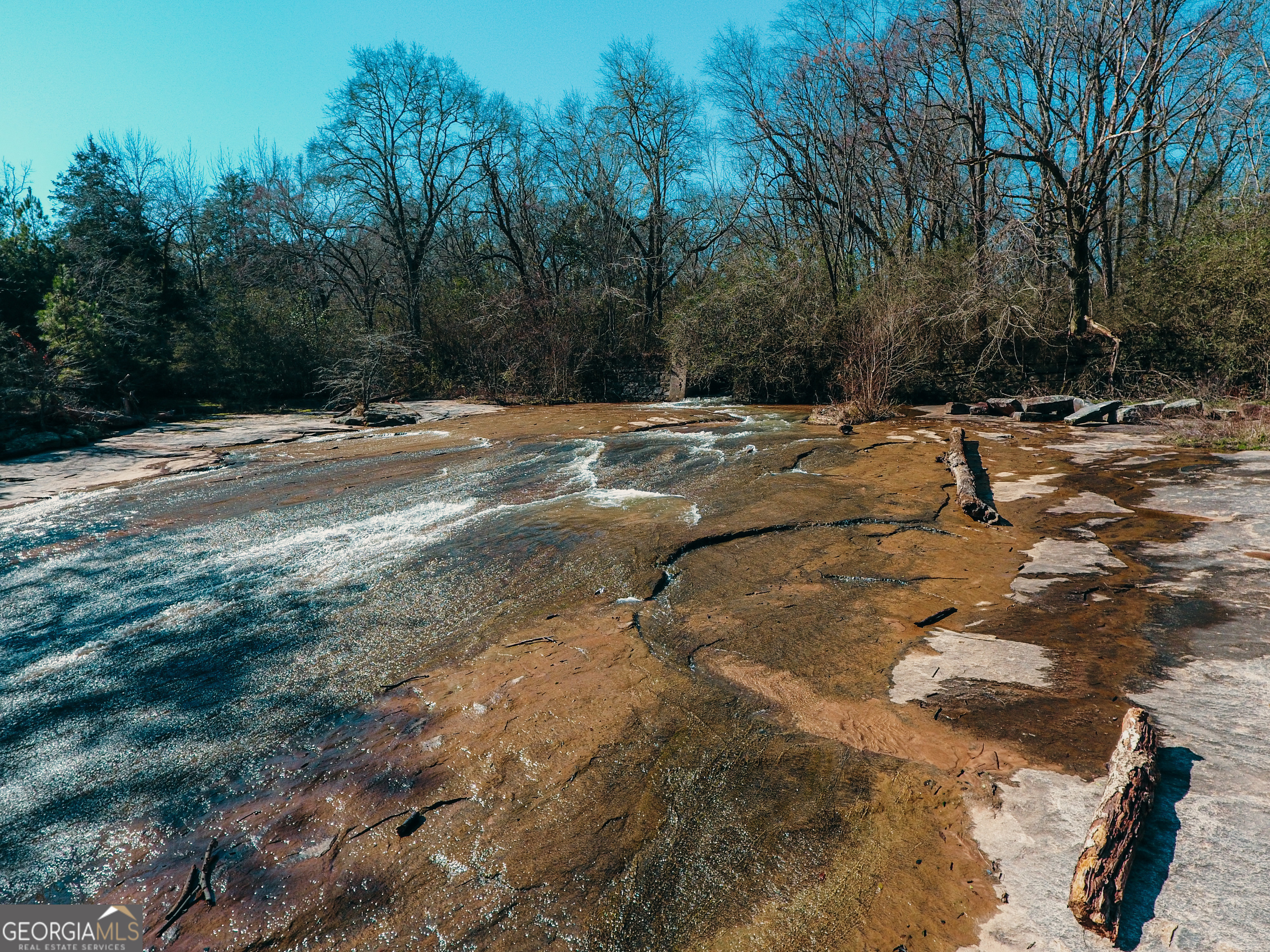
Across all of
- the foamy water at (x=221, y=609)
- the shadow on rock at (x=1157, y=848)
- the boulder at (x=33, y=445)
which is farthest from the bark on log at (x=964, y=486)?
the boulder at (x=33, y=445)

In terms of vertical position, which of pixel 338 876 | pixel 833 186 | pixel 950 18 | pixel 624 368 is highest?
pixel 950 18

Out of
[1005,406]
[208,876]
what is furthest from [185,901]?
[1005,406]

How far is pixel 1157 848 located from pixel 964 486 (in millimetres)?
4577

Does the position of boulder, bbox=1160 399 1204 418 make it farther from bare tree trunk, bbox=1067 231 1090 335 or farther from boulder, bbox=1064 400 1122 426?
bare tree trunk, bbox=1067 231 1090 335

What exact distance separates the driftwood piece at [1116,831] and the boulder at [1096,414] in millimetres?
9824

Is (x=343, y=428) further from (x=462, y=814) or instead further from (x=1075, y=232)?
(x=1075, y=232)

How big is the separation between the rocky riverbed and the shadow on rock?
0.01m

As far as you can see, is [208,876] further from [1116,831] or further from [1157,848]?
[1157,848]

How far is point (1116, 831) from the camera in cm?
183

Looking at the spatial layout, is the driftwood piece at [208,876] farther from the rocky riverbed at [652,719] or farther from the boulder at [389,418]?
the boulder at [389,418]

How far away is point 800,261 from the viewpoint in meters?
15.2

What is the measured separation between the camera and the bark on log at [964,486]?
5273mm

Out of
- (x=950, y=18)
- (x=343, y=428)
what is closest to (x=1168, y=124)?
(x=950, y=18)

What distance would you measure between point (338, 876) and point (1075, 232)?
1432 centimetres
